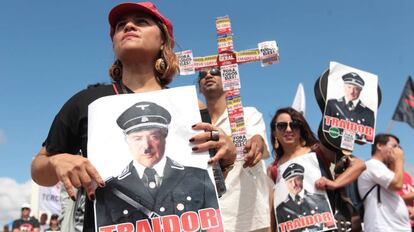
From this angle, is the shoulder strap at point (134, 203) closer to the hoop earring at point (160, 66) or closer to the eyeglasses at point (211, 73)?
the hoop earring at point (160, 66)

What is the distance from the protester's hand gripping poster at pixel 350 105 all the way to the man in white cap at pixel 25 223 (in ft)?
31.3

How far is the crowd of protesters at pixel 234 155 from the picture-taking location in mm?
1518

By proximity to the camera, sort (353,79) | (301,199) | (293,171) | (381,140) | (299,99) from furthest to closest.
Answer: (299,99) < (381,140) < (353,79) < (293,171) < (301,199)

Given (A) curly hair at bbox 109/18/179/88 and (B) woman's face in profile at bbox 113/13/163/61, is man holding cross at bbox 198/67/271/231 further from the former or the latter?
(B) woman's face in profile at bbox 113/13/163/61

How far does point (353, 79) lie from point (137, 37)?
2.38 m

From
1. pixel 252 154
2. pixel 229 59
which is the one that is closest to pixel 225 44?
pixel 229 59

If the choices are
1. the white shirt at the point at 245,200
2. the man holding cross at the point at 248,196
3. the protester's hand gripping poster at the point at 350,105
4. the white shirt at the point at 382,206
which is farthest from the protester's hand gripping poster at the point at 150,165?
the white shirt at the point at 382,206

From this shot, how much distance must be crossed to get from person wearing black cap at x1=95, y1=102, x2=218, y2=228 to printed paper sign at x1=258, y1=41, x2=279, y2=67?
2237 mm

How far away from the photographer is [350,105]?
3.45 m

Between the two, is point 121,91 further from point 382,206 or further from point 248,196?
point 382,206

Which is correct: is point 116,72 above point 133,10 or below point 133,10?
below

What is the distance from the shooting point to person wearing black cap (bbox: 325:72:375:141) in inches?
133

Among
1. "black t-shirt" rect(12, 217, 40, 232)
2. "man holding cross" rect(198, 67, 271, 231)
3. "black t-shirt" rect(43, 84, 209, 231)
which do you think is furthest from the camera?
A: "black t-shirt" rect(12, 217, 40, 232)

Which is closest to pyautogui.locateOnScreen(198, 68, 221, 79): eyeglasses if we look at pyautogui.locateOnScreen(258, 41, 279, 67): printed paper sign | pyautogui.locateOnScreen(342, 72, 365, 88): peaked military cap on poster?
pyautogui.locateOnScreen(258, 41, 279, 67): printed paper sign
